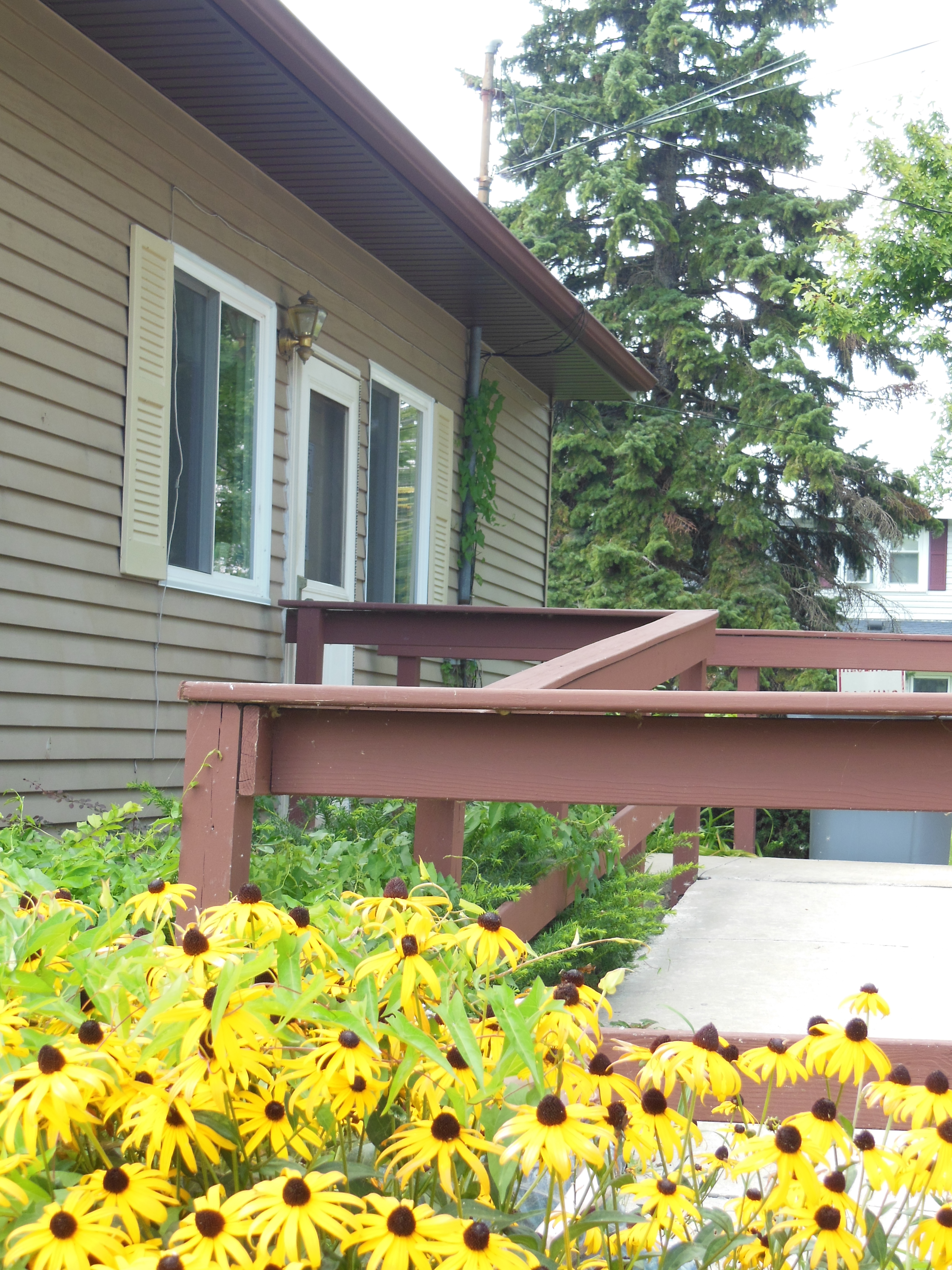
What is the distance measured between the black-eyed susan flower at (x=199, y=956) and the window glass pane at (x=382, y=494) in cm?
622

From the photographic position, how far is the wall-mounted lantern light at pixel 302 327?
20.3 feet

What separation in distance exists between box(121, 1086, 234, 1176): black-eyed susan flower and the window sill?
430 centimetres

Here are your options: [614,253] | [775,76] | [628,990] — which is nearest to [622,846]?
[628,990]

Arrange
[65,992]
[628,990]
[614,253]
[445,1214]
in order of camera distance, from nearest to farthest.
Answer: [445,1214] → [65,992] → [628,990] → [614,253]

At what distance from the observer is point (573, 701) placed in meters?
2.16

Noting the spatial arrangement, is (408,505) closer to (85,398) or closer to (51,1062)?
(85,398)

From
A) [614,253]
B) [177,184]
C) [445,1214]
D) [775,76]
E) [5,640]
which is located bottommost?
[445,1214]

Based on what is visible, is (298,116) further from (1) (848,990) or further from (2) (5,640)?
(1) (848,990)

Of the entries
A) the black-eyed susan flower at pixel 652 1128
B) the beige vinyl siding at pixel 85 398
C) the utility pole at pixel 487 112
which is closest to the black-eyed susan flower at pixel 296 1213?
the black-eyed susan flower at pixel 652 1128

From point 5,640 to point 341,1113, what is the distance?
366 cm

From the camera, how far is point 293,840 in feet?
12.5

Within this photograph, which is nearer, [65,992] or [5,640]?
[65,992]

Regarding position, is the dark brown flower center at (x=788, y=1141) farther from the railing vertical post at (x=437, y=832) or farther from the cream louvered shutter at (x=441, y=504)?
the cream louvered shutter at (x=441, y=504)

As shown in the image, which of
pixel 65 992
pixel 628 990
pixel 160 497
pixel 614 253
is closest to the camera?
pixel 65 992
